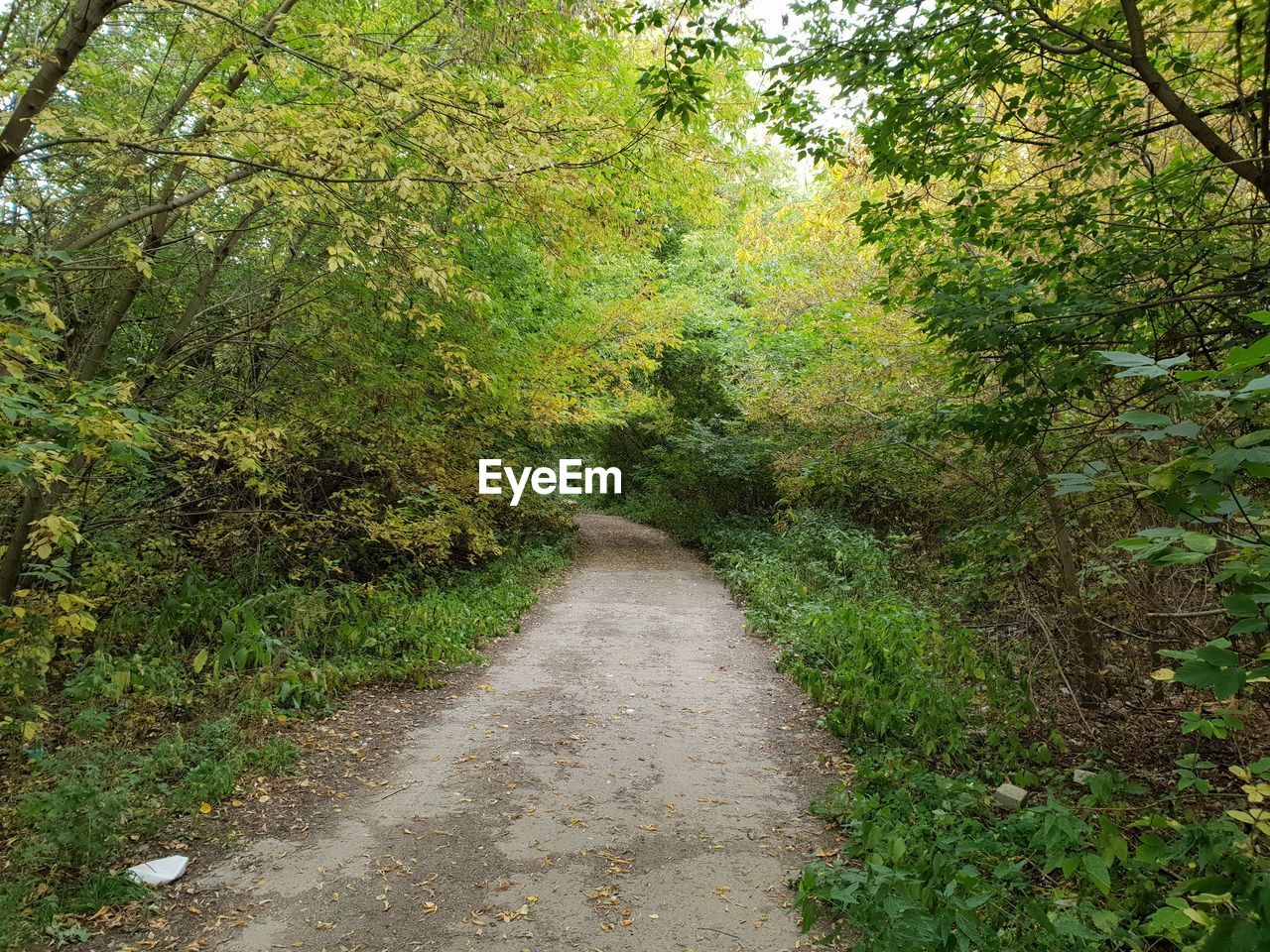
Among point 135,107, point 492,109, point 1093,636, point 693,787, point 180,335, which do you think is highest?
point 135,107

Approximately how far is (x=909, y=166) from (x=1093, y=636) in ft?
13.3

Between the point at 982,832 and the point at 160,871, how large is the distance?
4.87 m

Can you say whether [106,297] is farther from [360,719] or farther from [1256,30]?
[1256,30]

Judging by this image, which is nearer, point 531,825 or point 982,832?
point 982,832

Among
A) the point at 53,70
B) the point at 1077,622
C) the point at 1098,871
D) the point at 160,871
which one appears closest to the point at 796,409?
the point at 1077,622

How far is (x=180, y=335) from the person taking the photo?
7.01 metres

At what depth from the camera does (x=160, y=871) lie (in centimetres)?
408

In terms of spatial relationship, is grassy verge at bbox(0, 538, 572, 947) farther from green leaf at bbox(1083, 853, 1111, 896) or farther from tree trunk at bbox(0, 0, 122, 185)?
green leaf at bbox(1083, 853, 1111, 896)

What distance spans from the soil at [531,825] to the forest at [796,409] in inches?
14.7

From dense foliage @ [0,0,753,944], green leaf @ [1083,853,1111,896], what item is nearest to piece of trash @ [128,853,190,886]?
dense foliage @ [0,0,753,944]

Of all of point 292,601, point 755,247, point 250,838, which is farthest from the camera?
point 755,247

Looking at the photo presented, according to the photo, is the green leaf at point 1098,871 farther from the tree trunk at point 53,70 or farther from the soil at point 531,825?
the tree trunk at point 53,70

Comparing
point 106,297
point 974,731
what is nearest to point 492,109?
point 106,297

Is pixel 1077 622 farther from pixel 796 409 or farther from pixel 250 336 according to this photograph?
pixel 250 336
